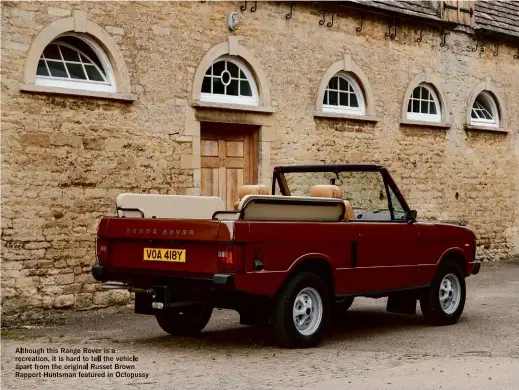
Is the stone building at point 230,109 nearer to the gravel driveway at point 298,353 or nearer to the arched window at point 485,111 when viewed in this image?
the arched window at point 485,111

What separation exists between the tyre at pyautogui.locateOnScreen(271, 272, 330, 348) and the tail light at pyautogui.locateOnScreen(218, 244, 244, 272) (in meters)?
0.64

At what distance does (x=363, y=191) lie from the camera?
36.8 ft

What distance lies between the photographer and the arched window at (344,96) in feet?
49.6

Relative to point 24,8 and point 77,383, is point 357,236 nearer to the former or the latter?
point 77,383

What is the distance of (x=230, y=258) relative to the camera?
7.55 metres

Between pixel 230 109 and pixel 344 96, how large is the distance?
310 centimetres

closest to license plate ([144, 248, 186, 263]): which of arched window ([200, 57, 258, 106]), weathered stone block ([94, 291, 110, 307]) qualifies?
weathered stone block ([94, 291, 110, 307])

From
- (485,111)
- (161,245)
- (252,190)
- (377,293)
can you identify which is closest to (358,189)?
(252,190)

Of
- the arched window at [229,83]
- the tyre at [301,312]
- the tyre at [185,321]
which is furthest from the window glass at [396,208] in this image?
the arched window at [229,83]

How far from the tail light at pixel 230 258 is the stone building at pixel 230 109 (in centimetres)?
397

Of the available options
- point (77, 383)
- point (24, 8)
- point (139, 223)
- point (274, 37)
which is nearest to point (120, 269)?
point (139, 223)

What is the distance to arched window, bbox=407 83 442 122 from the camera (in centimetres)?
1677

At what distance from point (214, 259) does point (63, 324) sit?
344 centimetres

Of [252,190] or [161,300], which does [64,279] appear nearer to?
[252,190]
